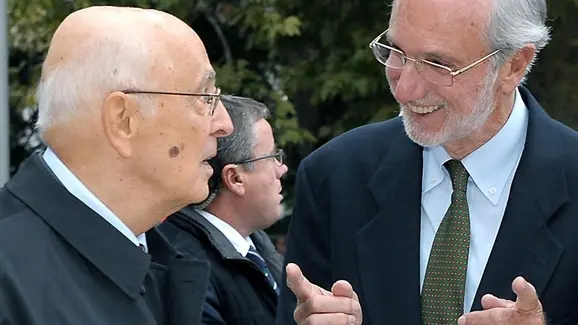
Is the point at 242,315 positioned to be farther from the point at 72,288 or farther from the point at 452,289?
the point at 72,288

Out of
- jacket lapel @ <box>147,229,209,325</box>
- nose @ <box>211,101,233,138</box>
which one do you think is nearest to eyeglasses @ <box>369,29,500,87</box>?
nose @ <box>211,101,233,138</box>

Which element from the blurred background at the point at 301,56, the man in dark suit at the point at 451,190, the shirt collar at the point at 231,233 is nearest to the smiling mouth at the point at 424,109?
the man in dark suit at the point at 451,190

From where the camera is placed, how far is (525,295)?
2375 millimetres

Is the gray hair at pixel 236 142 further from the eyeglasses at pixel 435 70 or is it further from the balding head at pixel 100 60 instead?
the balding head at pixel 100 60

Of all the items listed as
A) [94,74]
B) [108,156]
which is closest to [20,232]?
[108,156]

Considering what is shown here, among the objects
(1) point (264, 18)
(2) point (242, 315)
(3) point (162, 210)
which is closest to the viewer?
(3) point (162, 210)

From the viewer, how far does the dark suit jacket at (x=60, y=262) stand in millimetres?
2002

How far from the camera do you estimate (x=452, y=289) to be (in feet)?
8.94

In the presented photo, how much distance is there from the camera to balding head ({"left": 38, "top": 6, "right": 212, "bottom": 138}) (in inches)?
86.1

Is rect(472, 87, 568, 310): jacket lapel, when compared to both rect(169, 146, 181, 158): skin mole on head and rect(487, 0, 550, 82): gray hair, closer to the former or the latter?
rect(487, 0, 550, 82): gray hair

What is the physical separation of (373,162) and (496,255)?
0.43m

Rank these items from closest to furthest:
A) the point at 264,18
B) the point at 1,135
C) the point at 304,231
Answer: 1. the point at 304,231
2. the point at 1,135
3. the point at 264,18

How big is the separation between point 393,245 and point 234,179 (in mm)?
1106

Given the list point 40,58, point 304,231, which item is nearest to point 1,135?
point 304,231
